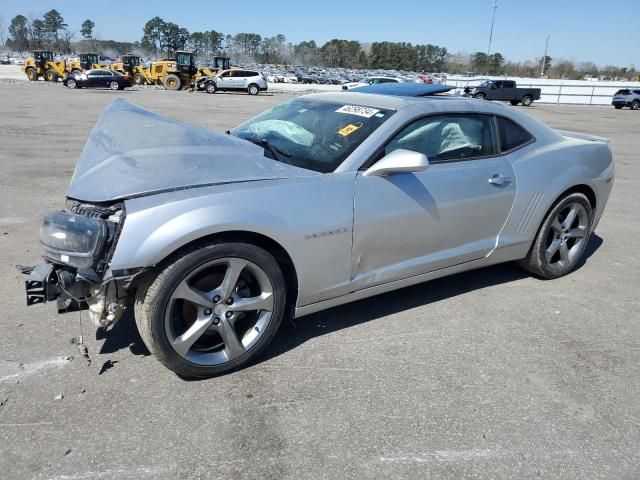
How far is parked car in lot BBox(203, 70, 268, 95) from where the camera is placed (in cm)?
3544

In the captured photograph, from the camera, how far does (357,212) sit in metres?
2.99

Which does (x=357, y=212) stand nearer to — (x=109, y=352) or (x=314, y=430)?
(x=314, y=430)

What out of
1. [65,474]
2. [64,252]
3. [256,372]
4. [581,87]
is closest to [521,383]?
[256,372]

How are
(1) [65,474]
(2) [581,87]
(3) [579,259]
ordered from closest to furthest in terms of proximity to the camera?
(1) [65,474] < (3) [579,259] < (2) [581,87]

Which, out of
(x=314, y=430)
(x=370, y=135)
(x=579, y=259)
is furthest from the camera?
(x=579, y=259)

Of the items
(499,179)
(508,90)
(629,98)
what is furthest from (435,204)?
(629,98)

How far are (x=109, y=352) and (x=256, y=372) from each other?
0.89 meters

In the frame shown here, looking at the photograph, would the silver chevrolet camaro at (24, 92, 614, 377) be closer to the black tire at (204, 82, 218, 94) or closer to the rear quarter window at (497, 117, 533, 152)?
the rear quarter window at (497, 117, 533, 152)

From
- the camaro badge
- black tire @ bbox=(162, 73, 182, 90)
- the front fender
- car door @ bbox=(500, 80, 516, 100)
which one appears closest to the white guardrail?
car door @ bbox=(500, 80, 516, 100)

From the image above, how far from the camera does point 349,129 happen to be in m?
3.35

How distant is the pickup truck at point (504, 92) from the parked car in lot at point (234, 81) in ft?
48.5

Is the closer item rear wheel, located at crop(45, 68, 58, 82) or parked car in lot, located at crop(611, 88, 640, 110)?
parked car in lot, located at crop(611, 88, 640, 110)

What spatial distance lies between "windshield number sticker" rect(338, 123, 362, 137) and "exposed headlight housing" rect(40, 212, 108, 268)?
5.30 feet

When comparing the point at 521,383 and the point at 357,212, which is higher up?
the point at 357,212
